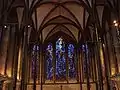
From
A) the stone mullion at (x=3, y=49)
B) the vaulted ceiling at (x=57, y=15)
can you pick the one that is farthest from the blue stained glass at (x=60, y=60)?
the stone mullion at (x=3, y=49)

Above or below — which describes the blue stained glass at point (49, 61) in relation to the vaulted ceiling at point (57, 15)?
below

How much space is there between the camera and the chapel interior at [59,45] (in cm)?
1916

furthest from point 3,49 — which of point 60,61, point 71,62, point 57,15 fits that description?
point 71,62

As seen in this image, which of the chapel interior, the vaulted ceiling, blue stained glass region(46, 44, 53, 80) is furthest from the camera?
blue stained glass region(46, 44, 53, 80)

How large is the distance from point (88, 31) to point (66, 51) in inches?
183

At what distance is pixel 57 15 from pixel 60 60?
6.59 m

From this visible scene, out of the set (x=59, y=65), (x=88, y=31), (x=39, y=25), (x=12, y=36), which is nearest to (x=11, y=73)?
(x=12, y=36)

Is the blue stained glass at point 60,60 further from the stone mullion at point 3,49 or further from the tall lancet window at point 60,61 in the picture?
the stone mullion at point 3,49

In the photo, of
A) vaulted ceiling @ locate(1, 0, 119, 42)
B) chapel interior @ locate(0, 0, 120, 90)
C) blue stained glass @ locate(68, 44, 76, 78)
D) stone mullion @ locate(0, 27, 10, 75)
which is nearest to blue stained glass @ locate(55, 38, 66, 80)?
chapel interior @ locate(0, 0, 120, 90)

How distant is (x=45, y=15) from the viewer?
24.7 meters

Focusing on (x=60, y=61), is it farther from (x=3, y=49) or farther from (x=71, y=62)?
(x=3, y=49)

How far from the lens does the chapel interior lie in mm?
19156

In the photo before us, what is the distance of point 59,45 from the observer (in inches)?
1155

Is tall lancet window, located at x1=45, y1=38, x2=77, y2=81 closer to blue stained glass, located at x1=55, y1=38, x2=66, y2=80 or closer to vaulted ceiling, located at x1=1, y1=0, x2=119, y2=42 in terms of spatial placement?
blue stained glass, located at x1=55, y1=38, x2=66, y2=80
